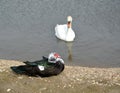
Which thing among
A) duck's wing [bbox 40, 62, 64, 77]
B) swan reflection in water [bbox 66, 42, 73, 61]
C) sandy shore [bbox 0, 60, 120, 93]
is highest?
duck's wing [bbox 40, 62, 64, 77]

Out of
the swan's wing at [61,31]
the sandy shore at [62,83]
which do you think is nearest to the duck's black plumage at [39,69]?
the sandy shore at [62,83]

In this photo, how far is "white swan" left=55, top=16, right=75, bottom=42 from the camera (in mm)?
14927

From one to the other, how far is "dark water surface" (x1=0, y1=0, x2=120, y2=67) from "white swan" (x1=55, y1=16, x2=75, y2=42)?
243 mm

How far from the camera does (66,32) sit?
1547 centimetres

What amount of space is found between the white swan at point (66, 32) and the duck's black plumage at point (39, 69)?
5529 mm

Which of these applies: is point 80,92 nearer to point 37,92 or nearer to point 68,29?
point 37,92

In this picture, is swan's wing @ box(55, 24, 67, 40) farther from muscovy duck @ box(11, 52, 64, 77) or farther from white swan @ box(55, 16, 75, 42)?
muscovy duck @ box(11, 52, 64, 77)

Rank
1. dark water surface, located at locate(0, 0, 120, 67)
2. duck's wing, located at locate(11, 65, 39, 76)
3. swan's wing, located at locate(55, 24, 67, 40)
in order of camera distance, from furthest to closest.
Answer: swan's wing, located at locate(55, 24, 67, 40) → dark water surface, located at locate(0, 0, 120, 67) → duck's wing, located at locate(11, 65, 39, 76)

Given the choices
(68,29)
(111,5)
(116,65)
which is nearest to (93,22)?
(68,29)

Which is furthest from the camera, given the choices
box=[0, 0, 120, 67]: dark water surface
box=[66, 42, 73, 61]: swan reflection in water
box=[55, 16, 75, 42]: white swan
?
box=[55, 16, 75, 42]: white swan

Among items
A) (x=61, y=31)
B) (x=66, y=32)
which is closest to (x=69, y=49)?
(x=66, y=32)

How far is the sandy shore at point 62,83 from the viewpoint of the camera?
28.2ft

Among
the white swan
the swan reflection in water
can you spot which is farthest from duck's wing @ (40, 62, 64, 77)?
the white swan

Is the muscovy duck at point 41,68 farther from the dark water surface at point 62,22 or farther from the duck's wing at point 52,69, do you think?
the dark water surface at point 62,22
